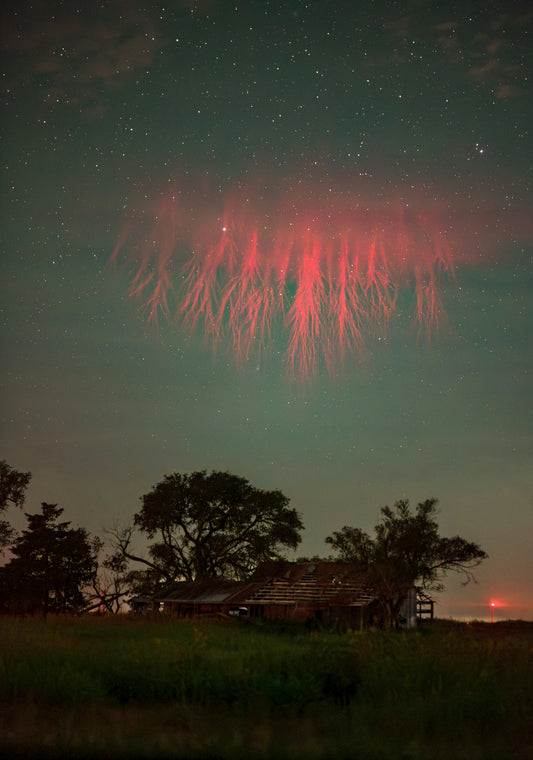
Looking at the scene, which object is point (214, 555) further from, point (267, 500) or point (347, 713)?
point (347, 713)

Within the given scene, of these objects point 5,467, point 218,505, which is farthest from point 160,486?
point 5,467

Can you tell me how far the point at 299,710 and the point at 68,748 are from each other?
448cm

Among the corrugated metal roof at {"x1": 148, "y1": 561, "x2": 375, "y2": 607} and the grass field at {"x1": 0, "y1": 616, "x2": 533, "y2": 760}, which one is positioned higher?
the corrugated metal roof at {"x1": 148, "y1": 561, "x2": 375, "y2": 607}

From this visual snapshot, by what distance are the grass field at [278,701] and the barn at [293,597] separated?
31140 mm

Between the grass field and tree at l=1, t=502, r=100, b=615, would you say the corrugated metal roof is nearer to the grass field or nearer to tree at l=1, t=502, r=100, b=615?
tree at l=1, t=502, r=100, b=615

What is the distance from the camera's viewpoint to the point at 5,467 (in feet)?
Answer: 156

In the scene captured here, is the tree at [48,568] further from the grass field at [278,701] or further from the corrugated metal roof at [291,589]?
the grass field at [278,701]

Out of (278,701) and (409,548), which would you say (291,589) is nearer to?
(409,548)

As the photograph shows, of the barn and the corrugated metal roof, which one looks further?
the corrugated metal roof

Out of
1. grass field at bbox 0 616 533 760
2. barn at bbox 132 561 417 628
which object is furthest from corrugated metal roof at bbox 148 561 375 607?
grass field at bbox 0 616 533 760

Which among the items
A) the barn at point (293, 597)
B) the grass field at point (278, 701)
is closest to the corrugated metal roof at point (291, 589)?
the barn at point (293, 597)

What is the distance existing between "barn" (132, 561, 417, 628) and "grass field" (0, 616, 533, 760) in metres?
31.1

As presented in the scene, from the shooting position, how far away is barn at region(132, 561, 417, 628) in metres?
48.0

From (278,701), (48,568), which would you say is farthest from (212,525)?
(278,701)
